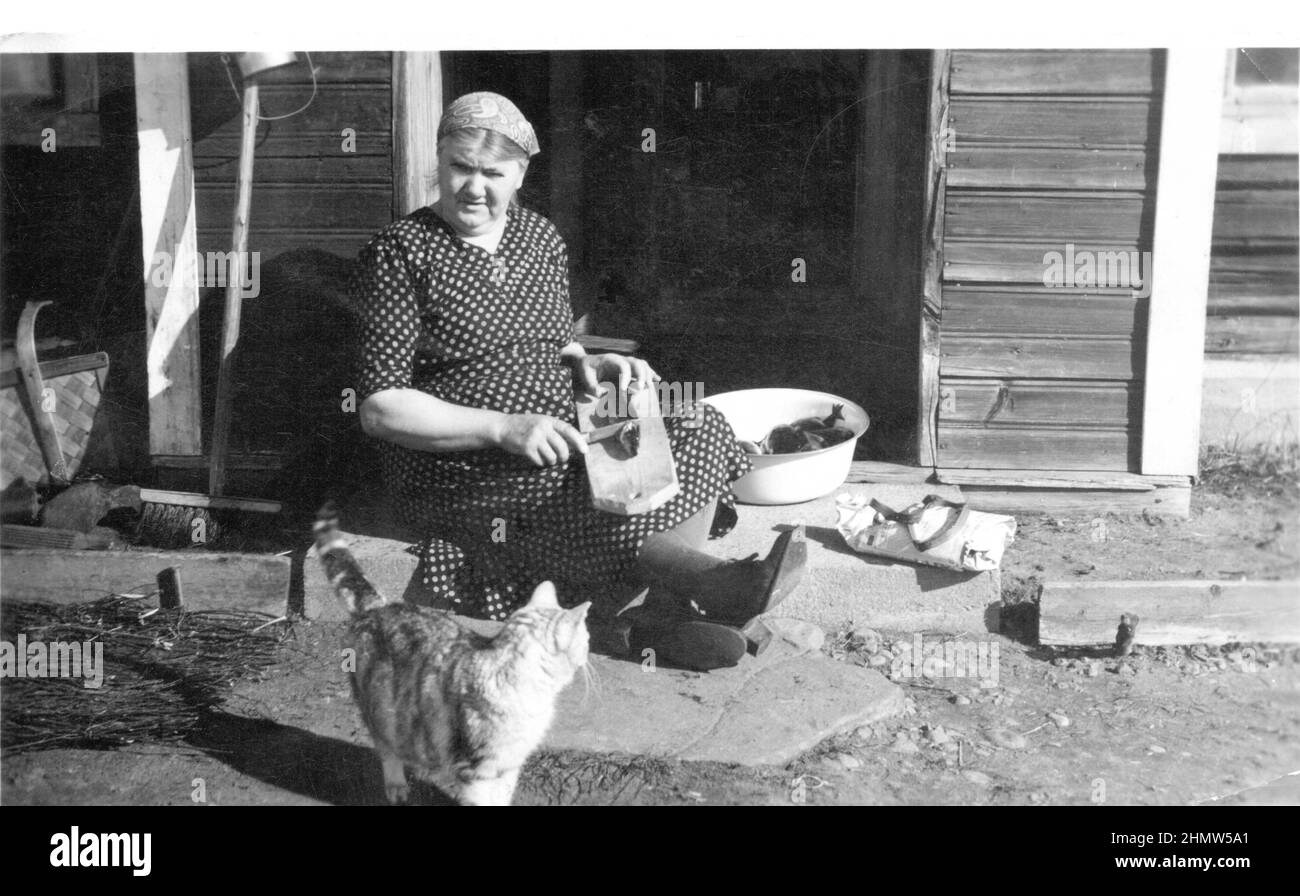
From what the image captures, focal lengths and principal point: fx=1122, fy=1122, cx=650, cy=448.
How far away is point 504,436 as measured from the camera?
286 cm

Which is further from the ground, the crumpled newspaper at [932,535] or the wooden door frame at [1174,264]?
the wooden door frame at [1174,264]

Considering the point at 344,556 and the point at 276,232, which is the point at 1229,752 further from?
the point at 276,232

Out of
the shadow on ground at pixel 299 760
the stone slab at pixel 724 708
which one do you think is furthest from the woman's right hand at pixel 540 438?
the shadow on ground at pixel 299 760

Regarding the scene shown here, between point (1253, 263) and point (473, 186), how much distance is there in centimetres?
404

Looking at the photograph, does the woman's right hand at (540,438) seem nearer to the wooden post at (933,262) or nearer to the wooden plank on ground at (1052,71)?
the wooden post at (933,262)

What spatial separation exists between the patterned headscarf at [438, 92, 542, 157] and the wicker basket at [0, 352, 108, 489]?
2.06 m

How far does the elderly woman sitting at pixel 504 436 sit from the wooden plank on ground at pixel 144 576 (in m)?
0.79

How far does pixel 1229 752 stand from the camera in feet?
9.80

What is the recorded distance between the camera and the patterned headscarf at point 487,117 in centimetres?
288

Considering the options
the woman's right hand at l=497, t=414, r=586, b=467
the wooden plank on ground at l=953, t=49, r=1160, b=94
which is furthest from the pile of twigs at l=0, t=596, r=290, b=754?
the wooden plank on ground at l=953, t=49, r=1160, b=94

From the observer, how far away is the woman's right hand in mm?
2826

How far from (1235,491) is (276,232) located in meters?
3.74

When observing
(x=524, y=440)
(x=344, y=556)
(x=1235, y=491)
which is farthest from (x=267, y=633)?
(x=1235, y=491)
